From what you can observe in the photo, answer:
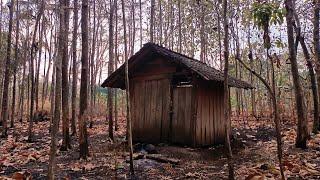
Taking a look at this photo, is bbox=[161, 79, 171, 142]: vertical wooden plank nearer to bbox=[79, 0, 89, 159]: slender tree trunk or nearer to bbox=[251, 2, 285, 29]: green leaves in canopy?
bbox=[79, 0, 89, 159]: slender tree trunk

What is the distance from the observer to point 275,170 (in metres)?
7.72

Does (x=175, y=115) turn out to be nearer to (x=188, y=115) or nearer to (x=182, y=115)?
(x=182, y=115)

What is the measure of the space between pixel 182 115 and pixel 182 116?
0.13 ft

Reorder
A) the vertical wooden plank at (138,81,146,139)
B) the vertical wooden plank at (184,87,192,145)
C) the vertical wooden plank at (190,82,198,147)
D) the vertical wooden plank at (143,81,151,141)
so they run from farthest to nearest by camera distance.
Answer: the vertical wooden plank at (138,81,146,139) < the vertical wooden plank at (143,81,151,141) < the vertical wooden plank at (184,87,192,145) < the vertical wooden plank at (190,82,198,147)

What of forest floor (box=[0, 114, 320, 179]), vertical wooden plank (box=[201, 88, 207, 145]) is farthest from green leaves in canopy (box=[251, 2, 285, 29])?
vertical wooden plank (box=[201, 88, 207, 145])

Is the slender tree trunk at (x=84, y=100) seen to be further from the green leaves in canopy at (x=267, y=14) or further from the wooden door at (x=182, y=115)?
the green leaves in canopy at (x=267, y=14)

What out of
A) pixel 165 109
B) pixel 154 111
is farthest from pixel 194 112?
pixel 154 111

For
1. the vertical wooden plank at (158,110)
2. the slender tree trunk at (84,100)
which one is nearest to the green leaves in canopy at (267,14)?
the slender tree trunk at (84,100)

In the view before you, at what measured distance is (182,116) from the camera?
488 inches

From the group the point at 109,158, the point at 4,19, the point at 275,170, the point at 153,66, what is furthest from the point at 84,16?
the point at 4,19

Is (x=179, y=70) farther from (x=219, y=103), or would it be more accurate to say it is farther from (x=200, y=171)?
(x=200, y=171)

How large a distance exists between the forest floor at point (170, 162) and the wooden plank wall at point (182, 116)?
52 cm

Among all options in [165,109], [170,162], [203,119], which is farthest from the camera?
[165,109]

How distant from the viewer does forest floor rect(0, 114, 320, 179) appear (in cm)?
812
